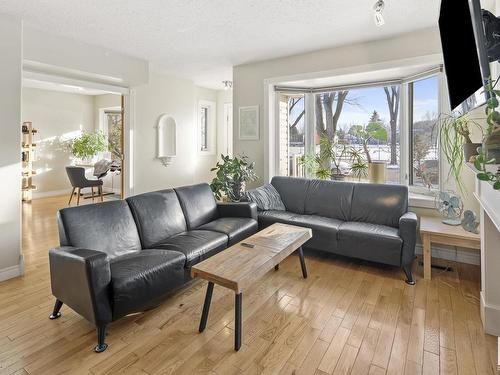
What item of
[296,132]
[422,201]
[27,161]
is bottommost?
[422,201]

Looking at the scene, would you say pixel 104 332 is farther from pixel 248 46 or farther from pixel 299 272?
pixel 248 46

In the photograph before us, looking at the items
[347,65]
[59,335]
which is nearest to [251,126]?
[347,65]

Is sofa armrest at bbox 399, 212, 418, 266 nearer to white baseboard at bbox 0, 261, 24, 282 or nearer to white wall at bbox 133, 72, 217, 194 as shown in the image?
white baseboard at bbox 0, 261, 24, 282

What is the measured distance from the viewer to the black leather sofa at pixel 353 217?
112 inches

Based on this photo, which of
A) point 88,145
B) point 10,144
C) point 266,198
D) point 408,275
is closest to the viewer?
point 408,275

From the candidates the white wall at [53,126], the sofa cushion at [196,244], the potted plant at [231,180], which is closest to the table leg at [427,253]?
the sofa cushion at [196,244]

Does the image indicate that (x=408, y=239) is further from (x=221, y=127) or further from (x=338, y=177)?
(x=221, y=127)

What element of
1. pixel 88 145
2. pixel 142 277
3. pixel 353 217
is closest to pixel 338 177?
pixel 353 217

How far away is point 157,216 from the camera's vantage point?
2.86 meters

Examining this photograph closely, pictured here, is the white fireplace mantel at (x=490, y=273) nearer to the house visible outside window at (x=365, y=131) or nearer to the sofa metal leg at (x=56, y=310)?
the house visible outside window at (x=365, y=131)

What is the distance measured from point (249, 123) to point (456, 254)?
324cm

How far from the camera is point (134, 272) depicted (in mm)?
2016

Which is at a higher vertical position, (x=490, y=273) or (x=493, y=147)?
(x=493, y=147)

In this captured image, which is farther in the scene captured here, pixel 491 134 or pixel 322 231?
pixel 322 231
